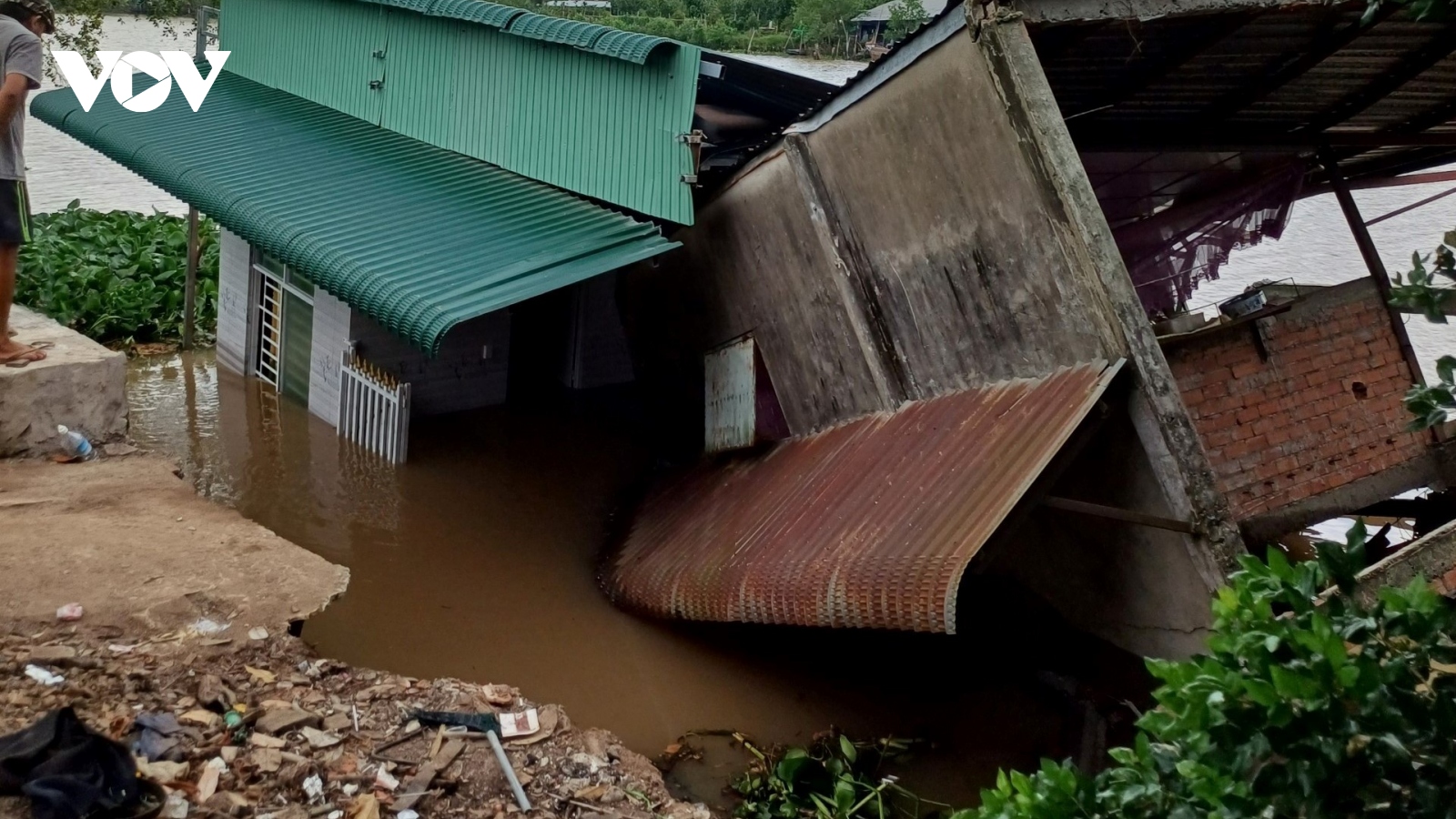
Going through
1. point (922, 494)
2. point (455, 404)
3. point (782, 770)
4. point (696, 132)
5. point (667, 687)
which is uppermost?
point (696, 132)

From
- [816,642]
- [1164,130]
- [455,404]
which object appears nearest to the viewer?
[816,642]

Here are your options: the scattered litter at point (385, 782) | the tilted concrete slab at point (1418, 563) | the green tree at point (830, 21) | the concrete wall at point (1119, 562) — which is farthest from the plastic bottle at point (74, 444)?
the green tree at point (830, 21)

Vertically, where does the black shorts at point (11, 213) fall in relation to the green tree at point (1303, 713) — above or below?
above

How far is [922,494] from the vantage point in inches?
239

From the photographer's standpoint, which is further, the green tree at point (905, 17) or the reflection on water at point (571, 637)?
the green tree at point (905, 17)

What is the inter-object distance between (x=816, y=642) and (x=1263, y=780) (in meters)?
5.53

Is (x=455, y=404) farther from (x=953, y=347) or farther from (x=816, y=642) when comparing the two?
(x=953, y=347)

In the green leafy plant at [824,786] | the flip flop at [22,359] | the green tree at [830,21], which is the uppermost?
the green tree at [830,21]

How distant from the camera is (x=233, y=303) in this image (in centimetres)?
1316

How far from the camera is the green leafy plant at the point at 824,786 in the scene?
591 centimetres

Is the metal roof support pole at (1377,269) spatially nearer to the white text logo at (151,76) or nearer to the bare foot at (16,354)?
the bare foot at (16,354)

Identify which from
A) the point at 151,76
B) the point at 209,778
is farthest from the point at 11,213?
the point at 151,76

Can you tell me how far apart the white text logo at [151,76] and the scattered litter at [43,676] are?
1038cm

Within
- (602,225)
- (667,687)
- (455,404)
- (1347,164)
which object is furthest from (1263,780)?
(455,404)
